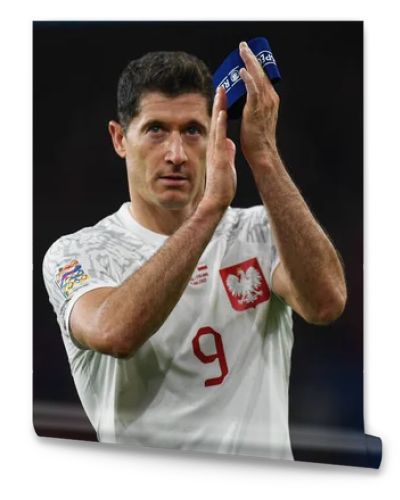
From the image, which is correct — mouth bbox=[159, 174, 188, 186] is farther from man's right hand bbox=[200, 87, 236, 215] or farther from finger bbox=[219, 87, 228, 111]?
finger bbox=[219, 87, 228, 111]

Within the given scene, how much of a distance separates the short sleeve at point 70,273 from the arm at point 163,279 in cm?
4

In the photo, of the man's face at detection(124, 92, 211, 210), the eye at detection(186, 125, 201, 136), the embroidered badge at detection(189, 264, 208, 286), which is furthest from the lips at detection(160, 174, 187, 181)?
the embroidered badge at detection(189, 264, 208, 286)

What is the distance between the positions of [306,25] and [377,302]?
0.72 m

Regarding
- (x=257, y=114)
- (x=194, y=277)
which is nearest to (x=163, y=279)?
(x=194, y=277)

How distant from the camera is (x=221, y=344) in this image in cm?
215

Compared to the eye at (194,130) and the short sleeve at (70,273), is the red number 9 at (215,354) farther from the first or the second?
the eye at (194,130)

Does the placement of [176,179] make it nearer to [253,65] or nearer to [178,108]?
[178,108]

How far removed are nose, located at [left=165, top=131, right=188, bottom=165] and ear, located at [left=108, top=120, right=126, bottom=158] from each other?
0.16 meters

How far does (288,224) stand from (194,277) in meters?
0.29

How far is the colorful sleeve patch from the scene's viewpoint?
2148 mm
